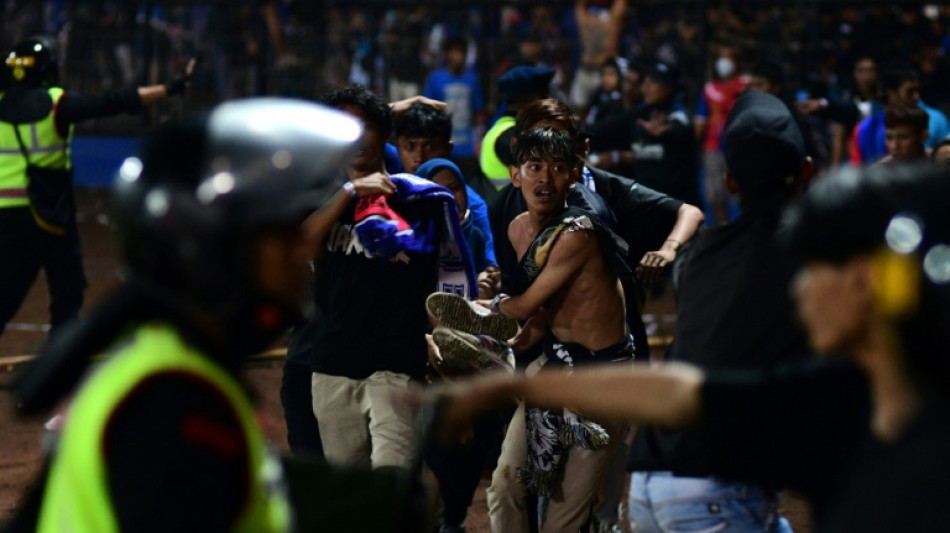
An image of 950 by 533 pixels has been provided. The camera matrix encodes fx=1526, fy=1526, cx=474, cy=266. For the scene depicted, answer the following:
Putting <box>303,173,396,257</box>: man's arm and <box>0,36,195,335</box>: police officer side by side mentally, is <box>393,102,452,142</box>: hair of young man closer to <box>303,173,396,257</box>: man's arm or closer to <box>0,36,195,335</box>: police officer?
<box>303,173,396,257</box>: man's arm

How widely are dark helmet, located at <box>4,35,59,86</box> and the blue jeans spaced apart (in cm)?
635

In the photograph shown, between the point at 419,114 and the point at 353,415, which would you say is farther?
the point at 419,114

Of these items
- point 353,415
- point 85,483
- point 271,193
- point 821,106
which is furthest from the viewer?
point 821,106

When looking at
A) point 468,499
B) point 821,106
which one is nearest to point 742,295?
point 468,499

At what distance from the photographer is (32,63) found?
8.96 meters

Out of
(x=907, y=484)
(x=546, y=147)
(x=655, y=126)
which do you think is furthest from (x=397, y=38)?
(x=907, y=484)

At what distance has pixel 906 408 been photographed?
2.23 m

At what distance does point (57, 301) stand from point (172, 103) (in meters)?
10.1

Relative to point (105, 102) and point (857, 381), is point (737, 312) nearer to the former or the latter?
point (857, 381)

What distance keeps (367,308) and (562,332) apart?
2.33 feet

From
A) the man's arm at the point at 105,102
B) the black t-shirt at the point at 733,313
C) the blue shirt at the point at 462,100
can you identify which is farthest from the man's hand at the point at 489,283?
the blue shirt at the point at 462,100

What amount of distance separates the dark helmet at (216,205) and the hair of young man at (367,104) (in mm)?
3248

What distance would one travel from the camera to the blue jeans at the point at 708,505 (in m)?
3.57

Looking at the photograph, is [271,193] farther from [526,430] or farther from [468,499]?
[468,499]
